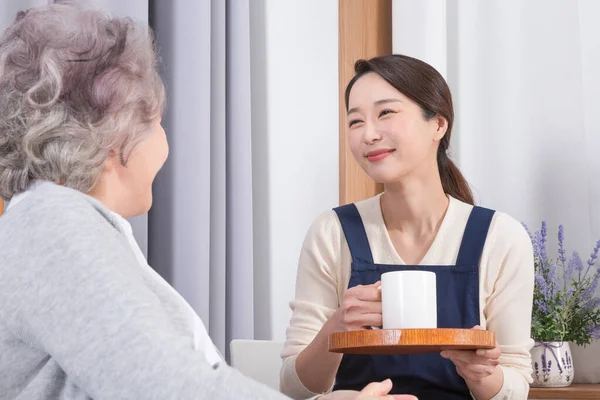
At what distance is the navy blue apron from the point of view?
1.37 meters

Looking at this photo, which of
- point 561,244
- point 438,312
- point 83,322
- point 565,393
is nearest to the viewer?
point 83,322

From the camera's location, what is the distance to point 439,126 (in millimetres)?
1583

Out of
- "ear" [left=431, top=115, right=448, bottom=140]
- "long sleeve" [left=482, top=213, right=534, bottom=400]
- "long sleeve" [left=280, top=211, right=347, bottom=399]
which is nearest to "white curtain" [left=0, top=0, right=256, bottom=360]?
"long sleeve" [left=280, top=211, right=347, bottom=399]

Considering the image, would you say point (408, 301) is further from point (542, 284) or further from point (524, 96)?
point (524, 96)

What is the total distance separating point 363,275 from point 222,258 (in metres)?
0.68

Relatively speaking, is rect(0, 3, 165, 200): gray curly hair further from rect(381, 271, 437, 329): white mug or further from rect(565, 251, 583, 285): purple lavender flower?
rect(565, 251, 583, 285): purple lavender flower

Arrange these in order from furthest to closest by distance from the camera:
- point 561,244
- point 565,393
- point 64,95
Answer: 1. point 561,244
2. point 565,393
3. point 64,95

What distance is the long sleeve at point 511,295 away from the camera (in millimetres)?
1410

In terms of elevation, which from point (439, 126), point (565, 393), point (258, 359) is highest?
point (439, 126)

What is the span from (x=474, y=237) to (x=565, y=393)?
0.59 metres

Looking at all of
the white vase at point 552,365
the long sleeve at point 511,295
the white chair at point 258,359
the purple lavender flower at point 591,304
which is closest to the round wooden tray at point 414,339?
the long sleeve at point 511,295

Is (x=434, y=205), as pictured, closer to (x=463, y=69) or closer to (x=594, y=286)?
(x=594, y=286)

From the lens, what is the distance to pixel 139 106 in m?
0.84

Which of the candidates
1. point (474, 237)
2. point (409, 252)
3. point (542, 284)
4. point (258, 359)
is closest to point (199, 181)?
point (258, 359)
